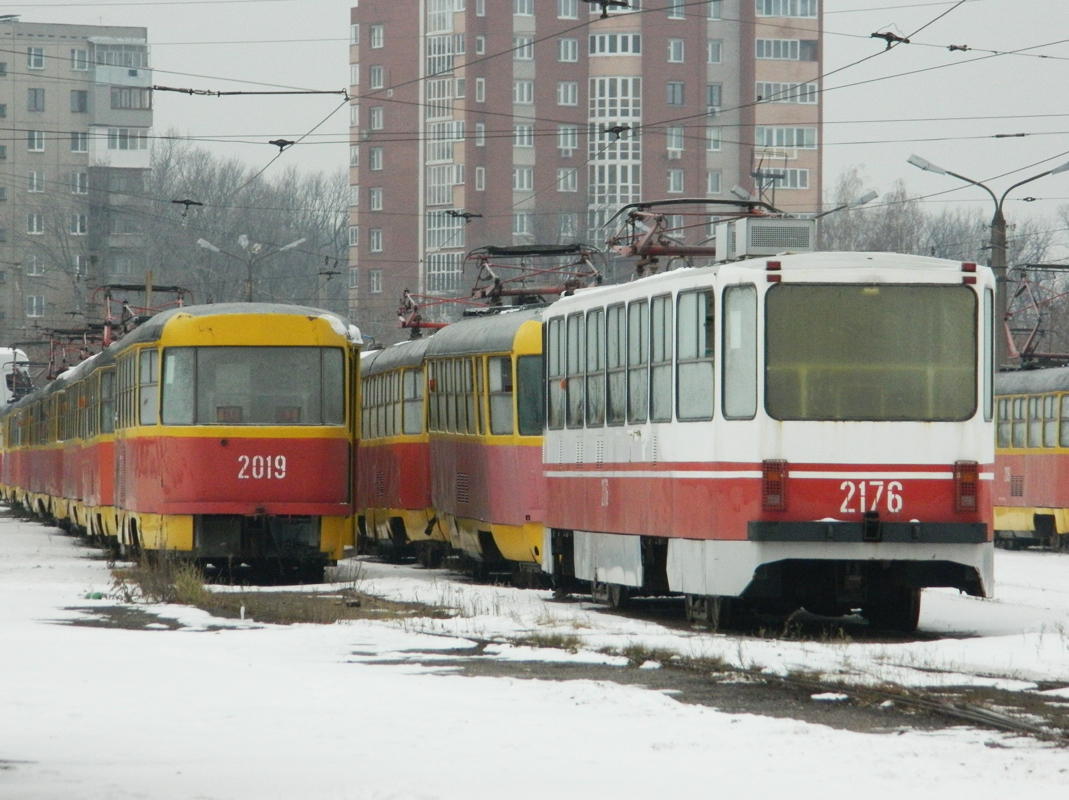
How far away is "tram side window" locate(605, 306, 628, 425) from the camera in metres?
17.1

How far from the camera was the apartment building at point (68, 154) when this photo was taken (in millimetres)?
119125

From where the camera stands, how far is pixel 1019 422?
37.0 m

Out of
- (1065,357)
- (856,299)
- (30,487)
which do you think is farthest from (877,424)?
(30,487)

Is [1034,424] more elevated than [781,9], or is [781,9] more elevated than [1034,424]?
[781,9]

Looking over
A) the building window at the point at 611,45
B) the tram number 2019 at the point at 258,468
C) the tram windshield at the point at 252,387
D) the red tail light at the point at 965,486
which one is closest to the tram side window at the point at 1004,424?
the tram windshield at the point at 252,387

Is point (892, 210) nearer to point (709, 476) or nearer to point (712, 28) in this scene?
point (712, 28)

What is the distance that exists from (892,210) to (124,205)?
1631 inches


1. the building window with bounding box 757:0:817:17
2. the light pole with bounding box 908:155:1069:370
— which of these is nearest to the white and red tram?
the light pole with bounding box 908:155:1069:370

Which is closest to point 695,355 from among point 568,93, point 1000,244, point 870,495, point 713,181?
point 870,495

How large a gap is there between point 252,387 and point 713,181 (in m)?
101

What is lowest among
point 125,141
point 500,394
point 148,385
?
point 500,394

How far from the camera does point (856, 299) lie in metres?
14.9

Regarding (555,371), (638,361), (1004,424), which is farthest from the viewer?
(1004,424)

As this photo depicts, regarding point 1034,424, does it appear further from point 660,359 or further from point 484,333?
point 660,359
